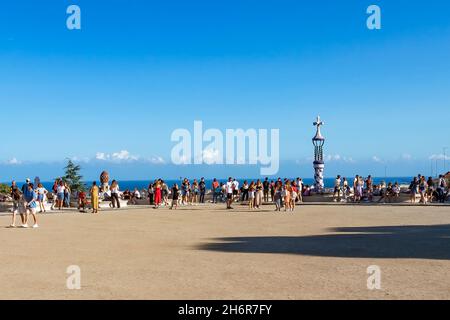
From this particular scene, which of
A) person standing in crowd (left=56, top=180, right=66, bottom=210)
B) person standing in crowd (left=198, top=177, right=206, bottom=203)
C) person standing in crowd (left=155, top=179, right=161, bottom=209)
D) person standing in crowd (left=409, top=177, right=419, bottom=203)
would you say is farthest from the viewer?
person standing in crowd (left=198, top=177, right=206, bottom=203)

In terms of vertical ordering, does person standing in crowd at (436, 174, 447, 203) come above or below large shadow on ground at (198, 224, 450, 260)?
above

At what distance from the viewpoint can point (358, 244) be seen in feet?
46.2

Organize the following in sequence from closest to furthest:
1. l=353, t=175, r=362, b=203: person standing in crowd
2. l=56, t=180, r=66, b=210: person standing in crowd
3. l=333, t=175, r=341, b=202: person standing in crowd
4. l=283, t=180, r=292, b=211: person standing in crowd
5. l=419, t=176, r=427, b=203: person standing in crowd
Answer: l=283, t=180, r=292, b=211: person standing in crowd → l=56, t=180, r=66, b=210: person standing in crowd → l=419, t=176, r=427, b=203: person standing in crowd → l=353, t=175, r=362, b=203: person standing in crowd → l=333, t=175, r=341, b=202: person standing in crowd

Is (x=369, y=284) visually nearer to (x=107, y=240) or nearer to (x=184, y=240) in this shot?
(x=184, y=240)

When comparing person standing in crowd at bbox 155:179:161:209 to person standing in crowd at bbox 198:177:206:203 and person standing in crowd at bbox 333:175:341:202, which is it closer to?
person standing in crowd at bbox 198:177:206:203

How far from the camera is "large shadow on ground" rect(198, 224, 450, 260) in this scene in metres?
12.5

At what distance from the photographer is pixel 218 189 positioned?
118ft

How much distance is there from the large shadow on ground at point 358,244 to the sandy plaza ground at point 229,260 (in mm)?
24

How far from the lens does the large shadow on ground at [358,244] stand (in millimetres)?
12453

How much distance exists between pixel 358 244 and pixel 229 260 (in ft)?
13.6

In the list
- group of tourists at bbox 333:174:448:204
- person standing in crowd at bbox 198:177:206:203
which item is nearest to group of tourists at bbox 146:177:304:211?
person standing in crowd at bbox 198:177:206:203

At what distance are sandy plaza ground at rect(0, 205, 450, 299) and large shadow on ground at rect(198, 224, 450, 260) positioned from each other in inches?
1.0

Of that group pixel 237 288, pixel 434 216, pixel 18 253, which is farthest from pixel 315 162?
pixel 237 288
